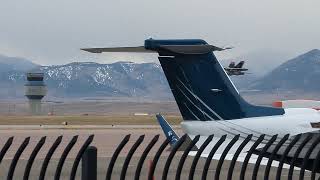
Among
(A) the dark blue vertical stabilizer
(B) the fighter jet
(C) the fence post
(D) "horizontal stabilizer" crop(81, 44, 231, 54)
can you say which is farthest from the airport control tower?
(C) the fence post

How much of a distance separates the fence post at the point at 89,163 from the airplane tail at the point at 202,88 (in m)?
10.9

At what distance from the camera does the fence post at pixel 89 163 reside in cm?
694

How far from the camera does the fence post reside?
6938mm

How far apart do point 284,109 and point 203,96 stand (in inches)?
90.4

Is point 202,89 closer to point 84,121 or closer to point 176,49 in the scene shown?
point 176,49

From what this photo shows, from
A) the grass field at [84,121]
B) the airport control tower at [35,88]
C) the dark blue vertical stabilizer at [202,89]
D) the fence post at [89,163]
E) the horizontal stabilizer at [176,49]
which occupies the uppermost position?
the fence post at [89,163]

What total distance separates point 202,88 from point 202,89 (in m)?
0.03

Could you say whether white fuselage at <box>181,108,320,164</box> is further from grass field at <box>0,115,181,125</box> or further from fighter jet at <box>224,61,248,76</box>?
grass field at <box>0,115,181,125</box>

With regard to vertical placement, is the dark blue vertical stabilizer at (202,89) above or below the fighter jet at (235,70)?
above

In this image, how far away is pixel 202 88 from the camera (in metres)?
18.3

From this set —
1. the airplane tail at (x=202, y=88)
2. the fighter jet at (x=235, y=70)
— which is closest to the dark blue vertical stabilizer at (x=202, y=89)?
the airplane tail at (x=202, y=88)

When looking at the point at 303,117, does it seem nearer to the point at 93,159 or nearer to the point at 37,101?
the point at 93,159

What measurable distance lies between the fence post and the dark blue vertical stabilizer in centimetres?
1101

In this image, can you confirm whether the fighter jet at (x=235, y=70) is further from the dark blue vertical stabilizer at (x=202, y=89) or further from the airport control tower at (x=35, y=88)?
the airport control tower at (x=35, y=88)
